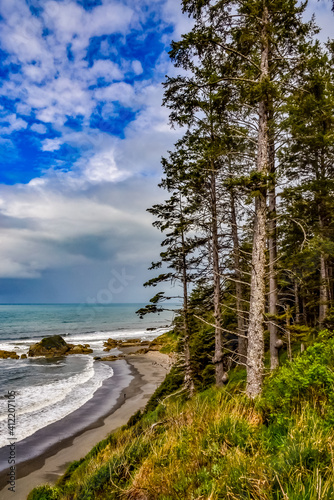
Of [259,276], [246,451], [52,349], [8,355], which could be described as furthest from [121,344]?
[246,451]

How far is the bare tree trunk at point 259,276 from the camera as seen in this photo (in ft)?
22.5

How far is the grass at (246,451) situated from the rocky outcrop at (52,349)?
136ft

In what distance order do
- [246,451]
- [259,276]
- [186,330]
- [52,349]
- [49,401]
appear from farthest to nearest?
[52,349] < [49,401] < [186,330] < [259,276] < [246,451]

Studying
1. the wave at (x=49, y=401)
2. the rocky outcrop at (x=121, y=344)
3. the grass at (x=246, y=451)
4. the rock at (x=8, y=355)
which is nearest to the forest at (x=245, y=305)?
the grass at (x=246, y=451)

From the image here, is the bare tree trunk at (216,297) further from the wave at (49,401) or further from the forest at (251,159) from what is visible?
the wave at (49,401)

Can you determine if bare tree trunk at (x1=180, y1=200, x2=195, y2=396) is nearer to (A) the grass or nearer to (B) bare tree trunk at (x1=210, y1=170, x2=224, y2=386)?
(B) bare tree trunk at (x1=210, y1=170, x2=224, y2=386)

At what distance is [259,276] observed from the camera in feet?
23.2

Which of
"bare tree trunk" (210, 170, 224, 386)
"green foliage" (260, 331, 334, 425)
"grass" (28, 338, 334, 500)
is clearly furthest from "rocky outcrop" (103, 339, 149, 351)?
"green foliage" (260, 331, 334, 425)

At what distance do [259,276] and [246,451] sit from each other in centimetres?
387

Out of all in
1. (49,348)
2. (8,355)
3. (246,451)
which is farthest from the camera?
(49,348)

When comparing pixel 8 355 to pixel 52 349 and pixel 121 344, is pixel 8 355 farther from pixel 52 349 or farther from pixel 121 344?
pixel 121 344

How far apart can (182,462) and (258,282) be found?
4.12 m

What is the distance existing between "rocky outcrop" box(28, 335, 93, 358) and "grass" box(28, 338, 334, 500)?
136 feet

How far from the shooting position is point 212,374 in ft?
47.9
